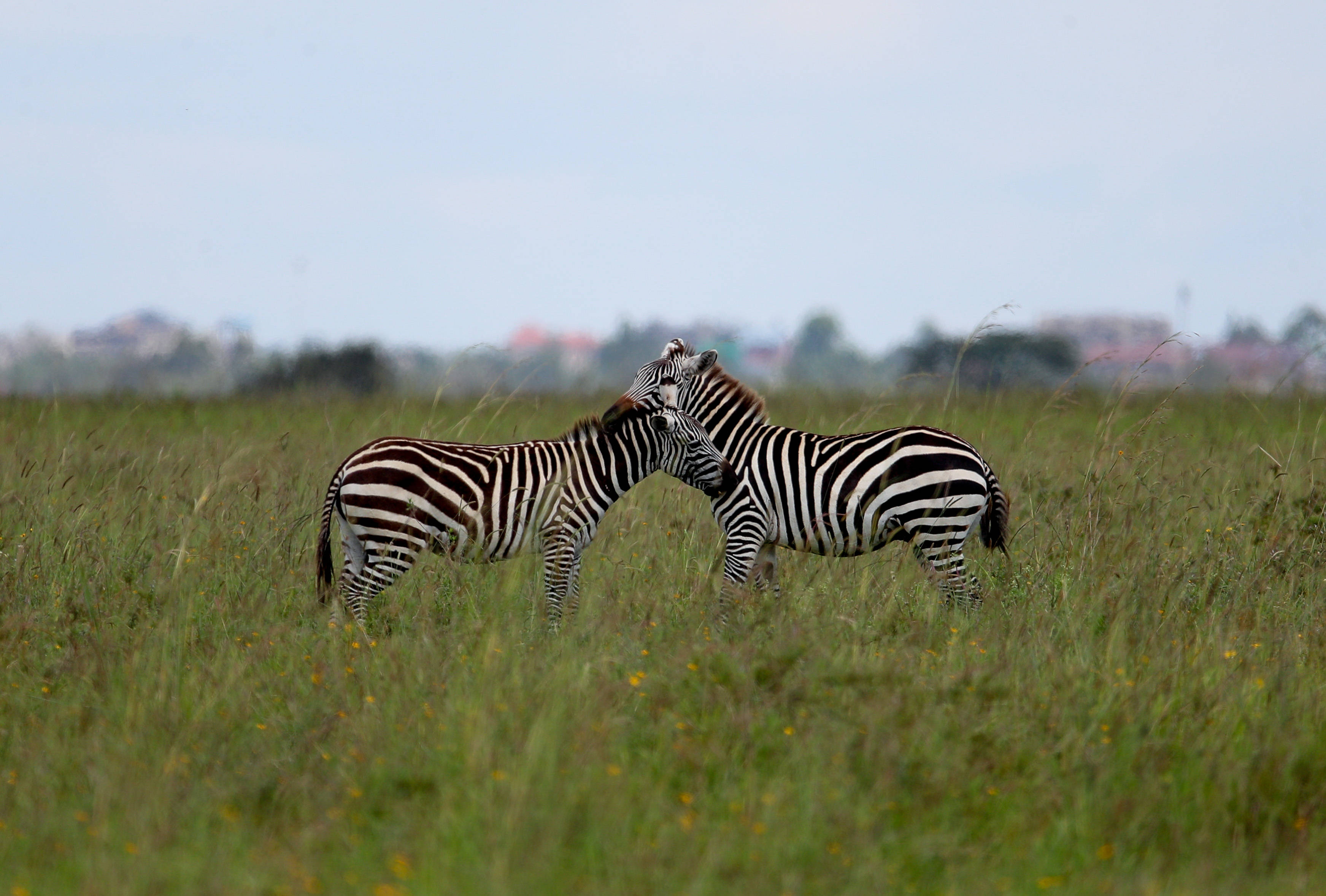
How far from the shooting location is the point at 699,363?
691cm

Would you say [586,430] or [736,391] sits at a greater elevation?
[736,391]

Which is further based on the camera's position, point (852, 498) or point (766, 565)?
point (766, 565)

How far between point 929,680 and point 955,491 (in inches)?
77.1

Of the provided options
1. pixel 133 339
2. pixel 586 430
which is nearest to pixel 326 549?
pixel 586 430

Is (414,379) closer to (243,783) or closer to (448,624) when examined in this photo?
(448,624)

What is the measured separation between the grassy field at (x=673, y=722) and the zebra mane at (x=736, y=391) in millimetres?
1001

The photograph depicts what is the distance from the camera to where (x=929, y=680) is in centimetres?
450

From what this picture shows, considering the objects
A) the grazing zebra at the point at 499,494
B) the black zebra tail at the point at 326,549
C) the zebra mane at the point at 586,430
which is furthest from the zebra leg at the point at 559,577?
the black zebra tail at the point at 326,549

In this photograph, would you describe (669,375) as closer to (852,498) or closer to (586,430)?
(586,430)

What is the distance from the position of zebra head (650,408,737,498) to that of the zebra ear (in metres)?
0.48

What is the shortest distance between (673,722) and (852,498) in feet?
8.64

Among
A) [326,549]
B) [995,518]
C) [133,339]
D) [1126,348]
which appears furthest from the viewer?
[133,339]

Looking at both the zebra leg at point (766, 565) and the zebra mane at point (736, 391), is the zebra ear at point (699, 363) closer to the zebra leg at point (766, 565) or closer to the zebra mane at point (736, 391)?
the zebra mane at point (736, 391)

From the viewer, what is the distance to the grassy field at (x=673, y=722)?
3248 mm
